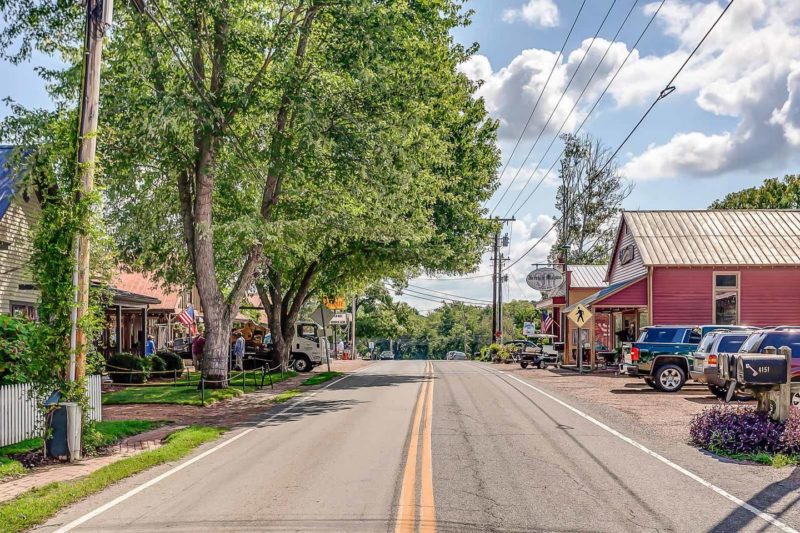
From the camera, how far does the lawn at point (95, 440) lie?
10611mm

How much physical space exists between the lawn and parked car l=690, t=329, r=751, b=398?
13.3 metres

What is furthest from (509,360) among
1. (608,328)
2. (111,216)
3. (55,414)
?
(55,414)

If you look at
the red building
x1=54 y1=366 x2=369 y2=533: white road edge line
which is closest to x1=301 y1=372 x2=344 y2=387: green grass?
x1=54 y1=366 x2=369 y2=533: white road edge line

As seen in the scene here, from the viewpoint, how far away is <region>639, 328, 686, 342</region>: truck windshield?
925 inches

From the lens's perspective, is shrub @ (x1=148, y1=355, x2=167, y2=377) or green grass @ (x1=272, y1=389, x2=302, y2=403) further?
shrub @ (x1=148, y1=355, x2=167, y2=377)

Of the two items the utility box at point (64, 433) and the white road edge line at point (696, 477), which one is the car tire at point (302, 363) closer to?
the white road edge line at point (696, 477)

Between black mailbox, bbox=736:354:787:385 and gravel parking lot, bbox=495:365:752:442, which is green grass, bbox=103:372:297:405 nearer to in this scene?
gravel parking lot, bbox=495:365:752:442

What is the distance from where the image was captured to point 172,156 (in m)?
22.1

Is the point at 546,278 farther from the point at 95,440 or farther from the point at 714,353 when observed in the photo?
the point at 95,440

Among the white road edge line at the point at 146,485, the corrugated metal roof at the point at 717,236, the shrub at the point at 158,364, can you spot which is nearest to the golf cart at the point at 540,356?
the corrugated metal roof at the point at 717,236

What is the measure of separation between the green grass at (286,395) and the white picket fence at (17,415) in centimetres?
840

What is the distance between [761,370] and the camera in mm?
12391

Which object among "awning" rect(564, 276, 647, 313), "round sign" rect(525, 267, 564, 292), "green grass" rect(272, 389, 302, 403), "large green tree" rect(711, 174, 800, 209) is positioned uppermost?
"large green tree" rect(711, 174, 800, 209)

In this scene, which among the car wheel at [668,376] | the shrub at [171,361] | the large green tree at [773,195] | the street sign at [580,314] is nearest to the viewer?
the car wheel at [668,376]
